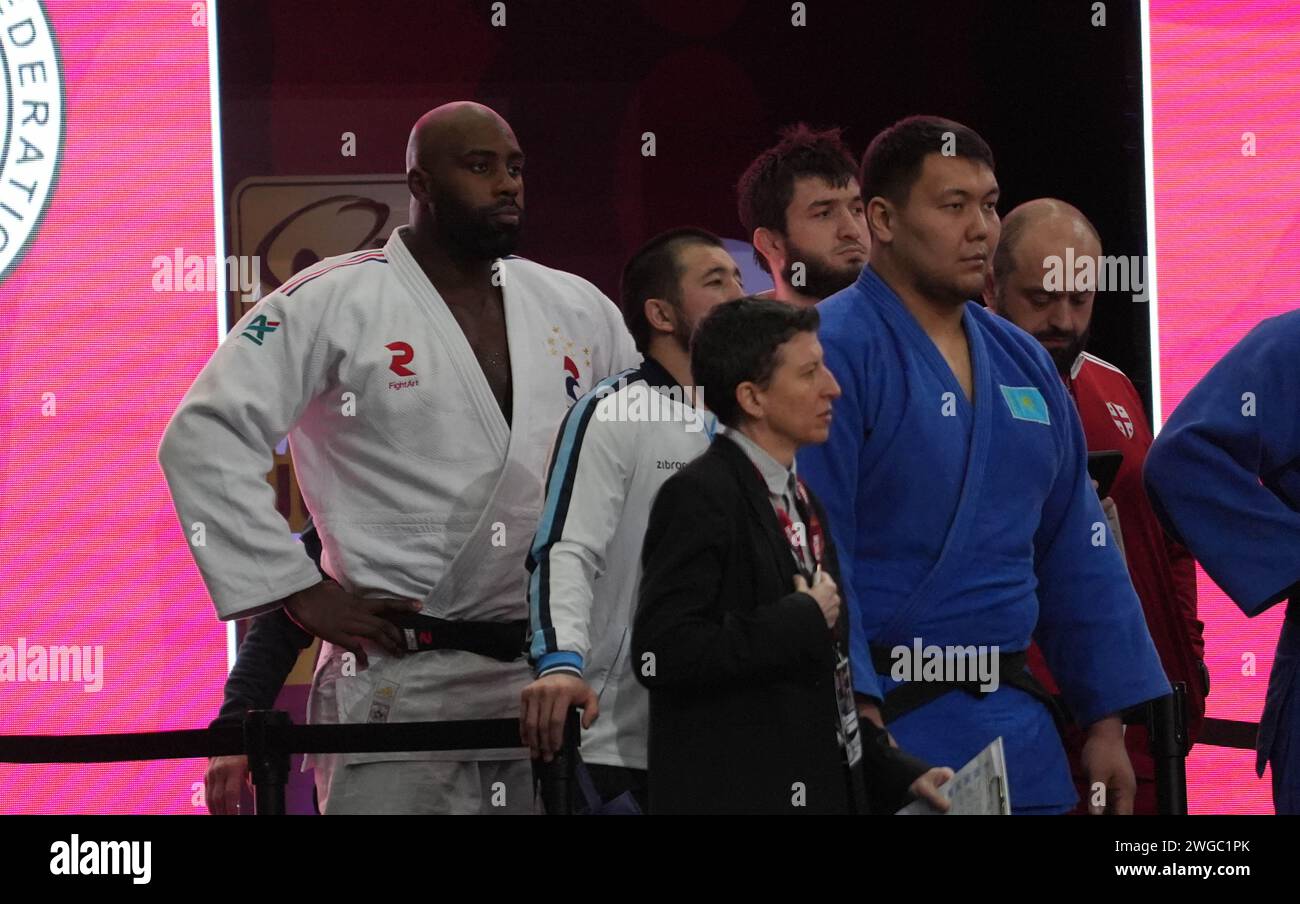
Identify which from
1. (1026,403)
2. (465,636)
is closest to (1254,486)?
(1026,403)

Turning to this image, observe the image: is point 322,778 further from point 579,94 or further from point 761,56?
point 761,56

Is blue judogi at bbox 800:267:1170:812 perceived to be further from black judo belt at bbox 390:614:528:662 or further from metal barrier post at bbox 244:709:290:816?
metal barrier post at bbox 244:709:290:816

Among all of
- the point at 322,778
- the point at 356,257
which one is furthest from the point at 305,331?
the point at 322,778

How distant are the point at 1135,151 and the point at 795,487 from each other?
1.30m

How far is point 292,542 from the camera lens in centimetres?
219

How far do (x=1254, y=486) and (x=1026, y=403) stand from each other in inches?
12.2

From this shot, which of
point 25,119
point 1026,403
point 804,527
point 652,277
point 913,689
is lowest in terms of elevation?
point 913,689

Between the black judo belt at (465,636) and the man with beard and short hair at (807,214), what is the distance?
68cm

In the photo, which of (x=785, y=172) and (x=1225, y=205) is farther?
(x=1225, y=205)

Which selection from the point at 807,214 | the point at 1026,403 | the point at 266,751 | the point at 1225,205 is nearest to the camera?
the point at 1026,403

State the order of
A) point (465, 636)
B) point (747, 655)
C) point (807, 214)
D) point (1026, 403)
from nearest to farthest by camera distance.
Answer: point (747, 655) → point (1026, 403) → point (465, 636) → point (807, 214)

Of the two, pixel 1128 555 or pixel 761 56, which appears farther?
pixel 761 56

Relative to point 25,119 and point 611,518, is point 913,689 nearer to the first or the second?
point 611,518

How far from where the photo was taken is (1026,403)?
1.99 m
